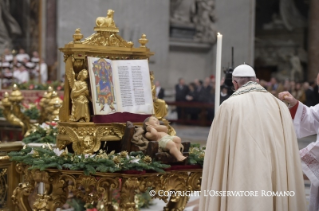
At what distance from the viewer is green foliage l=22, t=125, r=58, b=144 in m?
7.24

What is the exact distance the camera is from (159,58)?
72.1 feet

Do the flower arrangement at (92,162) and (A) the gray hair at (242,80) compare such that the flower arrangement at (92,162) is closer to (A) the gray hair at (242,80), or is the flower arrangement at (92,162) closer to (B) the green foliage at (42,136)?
(A) the gray hair at (242,80)

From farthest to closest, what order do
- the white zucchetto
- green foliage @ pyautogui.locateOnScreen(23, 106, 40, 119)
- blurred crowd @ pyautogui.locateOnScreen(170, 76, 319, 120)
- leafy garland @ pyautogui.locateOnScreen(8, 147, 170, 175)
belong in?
blurred crowd @ pyautogui.locateOnScreen(170, 76, 319, 120)
green foliage @ pyautogui.locateOnScreen(23, 106, 40, 119)
leafy garland @ pyautogui.locateOnScreen(8, 147, 170, 175)
the white zucchetto

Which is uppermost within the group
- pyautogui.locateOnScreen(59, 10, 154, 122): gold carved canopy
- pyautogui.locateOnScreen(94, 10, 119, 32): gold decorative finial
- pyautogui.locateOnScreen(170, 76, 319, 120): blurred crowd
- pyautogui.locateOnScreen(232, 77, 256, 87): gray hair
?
pyautogui.locateOnScreen(94, 10, 119, 32): gold decorative finial

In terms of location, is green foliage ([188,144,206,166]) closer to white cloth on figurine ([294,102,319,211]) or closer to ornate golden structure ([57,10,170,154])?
ornate golden structure ([57,10,170,154])

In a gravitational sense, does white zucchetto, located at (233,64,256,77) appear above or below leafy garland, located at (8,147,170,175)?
above

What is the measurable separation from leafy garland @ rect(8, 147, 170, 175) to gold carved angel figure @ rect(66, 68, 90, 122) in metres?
0.49

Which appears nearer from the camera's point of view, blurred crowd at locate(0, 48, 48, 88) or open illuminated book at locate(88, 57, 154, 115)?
open illuminated book at locate(88, 57, 154, 115)

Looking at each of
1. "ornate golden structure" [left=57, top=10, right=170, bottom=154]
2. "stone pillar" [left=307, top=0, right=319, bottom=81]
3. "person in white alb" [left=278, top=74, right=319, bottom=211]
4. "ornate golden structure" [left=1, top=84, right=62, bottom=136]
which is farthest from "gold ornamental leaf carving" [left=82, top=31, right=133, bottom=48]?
"stone pillar" [left=307, top=0, right=319, bottom=81]

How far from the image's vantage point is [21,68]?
19.7 metres

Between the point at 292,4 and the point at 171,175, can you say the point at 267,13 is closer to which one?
the point at 292,4

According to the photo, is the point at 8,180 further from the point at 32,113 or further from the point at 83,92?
the point at 32,113

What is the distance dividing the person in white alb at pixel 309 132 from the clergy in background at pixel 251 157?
0.80 meters

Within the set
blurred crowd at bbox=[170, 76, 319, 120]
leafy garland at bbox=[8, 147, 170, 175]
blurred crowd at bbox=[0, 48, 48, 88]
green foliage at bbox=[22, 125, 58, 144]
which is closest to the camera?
leafy garland at bbox=[8, 147, 170, 175]
